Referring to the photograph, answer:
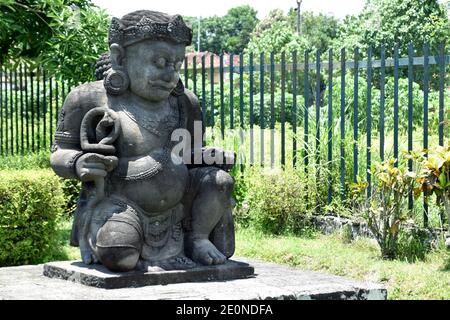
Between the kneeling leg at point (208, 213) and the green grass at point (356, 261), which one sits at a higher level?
the kneeling leg at point (208, 213)

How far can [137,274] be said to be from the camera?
15.3 ft

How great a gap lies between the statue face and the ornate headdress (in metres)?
0.05

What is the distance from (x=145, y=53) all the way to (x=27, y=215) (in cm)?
291

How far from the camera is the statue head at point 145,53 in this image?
491 cm

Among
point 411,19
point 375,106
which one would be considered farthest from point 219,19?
point 375,106

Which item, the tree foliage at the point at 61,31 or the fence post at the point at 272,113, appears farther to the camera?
the fence post at the point at 272,113

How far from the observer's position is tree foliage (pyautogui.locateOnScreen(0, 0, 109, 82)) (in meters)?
9.12

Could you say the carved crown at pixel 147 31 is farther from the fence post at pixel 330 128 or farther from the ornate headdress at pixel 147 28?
the fence post at pixel 330 128

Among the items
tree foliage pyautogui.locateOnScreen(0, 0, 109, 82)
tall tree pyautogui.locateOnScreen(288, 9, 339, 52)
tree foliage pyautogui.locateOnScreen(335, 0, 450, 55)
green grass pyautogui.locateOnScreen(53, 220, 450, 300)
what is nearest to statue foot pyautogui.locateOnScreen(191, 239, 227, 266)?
green grass pyautogui.locateOnScreen(53, 220, 450, 300)

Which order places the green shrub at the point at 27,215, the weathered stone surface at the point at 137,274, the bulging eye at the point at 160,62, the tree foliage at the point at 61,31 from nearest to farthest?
1. the weathered stone surface at the point at 137,274
2. the bulging eye at the point at 160,62
3. the green shrub at the point at 27,215
4. the tree foliage at the point at 61,31

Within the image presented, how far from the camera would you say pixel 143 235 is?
490cm

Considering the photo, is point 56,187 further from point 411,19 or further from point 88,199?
point 411,19

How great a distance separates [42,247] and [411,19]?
15942mm

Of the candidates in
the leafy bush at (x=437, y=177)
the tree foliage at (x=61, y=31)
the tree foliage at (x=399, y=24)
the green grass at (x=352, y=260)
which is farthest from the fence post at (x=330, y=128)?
the tree foliage at (x=399, y=24)
